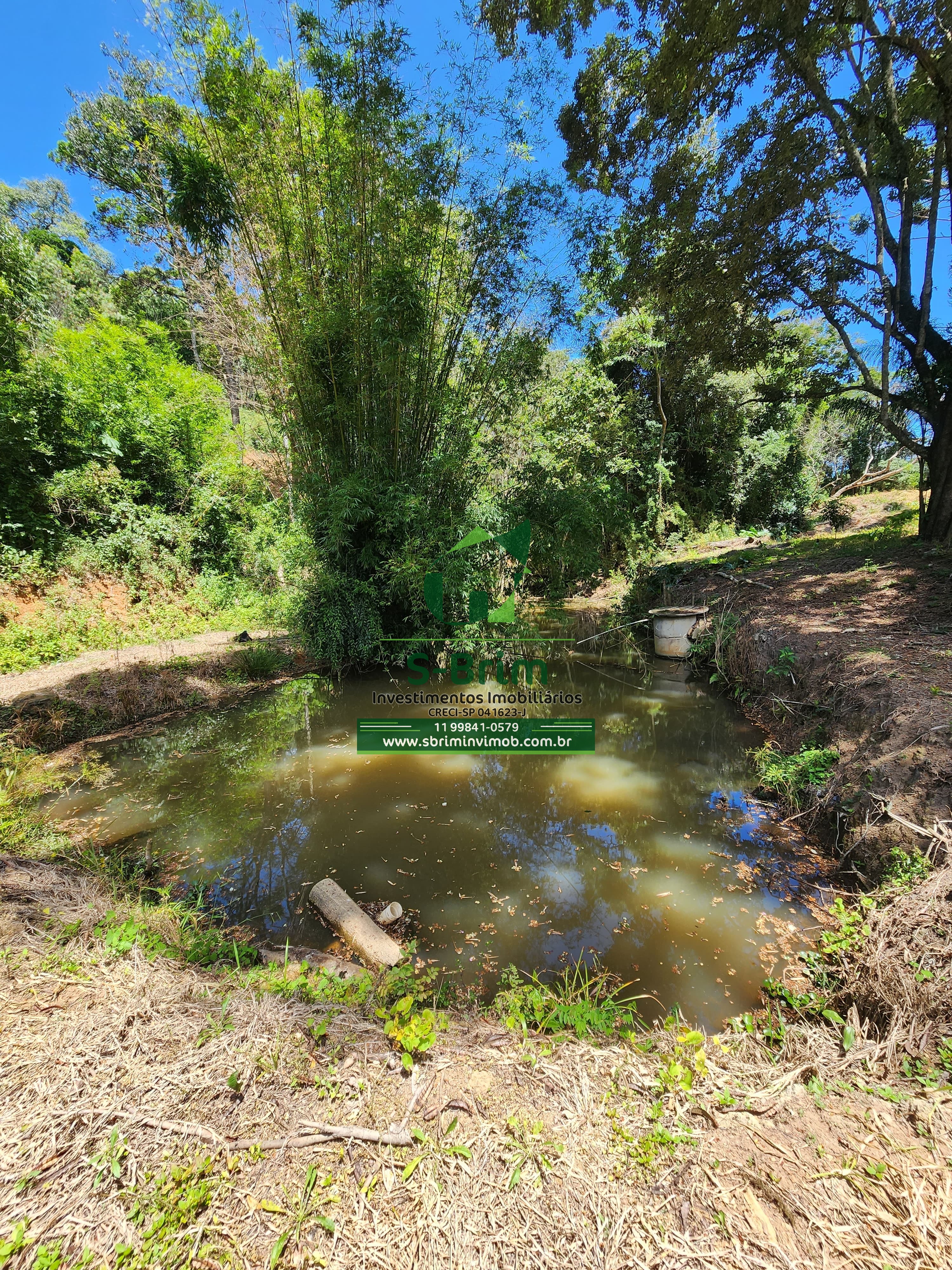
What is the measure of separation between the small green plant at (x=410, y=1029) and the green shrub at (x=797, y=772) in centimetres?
266

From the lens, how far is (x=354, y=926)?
7.17 feet

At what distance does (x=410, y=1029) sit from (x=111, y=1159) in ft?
2.34

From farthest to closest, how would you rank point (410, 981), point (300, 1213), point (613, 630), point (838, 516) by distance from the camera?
1. point (838, 516)
2. point (613, 630)
3. point (410, 981)
4. point (300, 1213)

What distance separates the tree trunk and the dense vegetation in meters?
0.08

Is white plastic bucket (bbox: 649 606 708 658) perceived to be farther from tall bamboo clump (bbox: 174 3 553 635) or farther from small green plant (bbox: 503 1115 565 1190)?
small green plant (bbox: 503 1115 565 1190)

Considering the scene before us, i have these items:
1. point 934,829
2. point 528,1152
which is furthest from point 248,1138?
point 934,829

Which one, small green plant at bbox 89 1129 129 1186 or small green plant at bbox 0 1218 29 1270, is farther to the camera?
small green plant at bbox 89 1129 129 1186

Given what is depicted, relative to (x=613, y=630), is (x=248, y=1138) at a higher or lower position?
lower

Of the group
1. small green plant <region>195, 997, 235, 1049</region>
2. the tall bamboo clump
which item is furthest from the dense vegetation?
small green plant <region>195, 997, 235, 1049</region>

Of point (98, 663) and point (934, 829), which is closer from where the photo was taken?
point (934, 829)

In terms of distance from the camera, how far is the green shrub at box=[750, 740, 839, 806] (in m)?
3.00

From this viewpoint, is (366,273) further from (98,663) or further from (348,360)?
(98,663)

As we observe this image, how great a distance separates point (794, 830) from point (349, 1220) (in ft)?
9.86

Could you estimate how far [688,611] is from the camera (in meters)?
6.21
